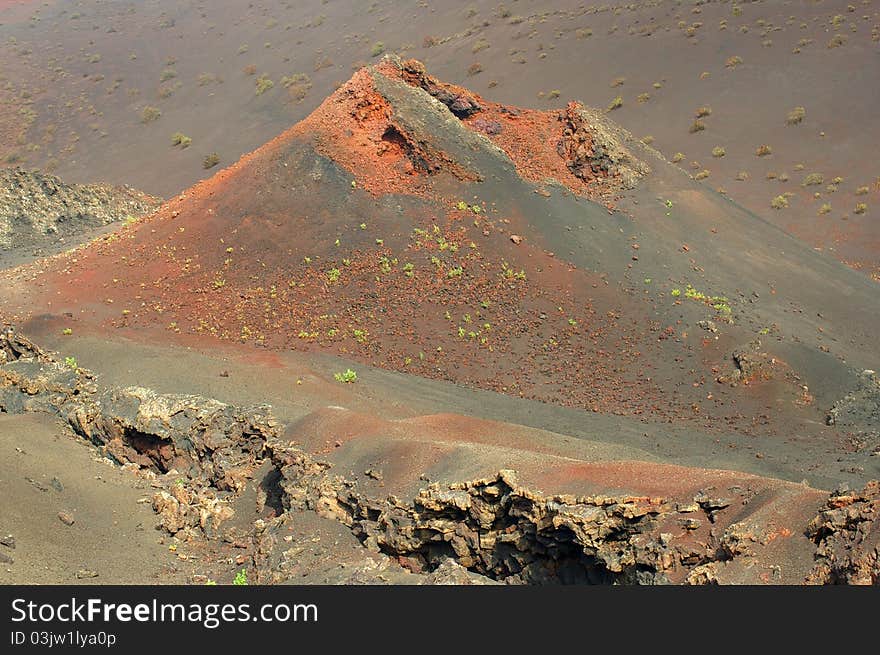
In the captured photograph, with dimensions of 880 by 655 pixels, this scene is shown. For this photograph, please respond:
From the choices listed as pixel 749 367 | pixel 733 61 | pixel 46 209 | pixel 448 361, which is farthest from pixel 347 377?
pixel 733 61

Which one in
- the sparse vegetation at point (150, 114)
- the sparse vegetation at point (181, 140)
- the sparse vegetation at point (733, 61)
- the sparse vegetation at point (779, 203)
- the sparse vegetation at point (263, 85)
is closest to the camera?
Result: the sparse vegetation at point (779, 203)

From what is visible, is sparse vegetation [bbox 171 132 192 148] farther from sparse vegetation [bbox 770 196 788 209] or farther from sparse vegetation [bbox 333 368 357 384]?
sparse vegetation [bbox 333 368 357 384]

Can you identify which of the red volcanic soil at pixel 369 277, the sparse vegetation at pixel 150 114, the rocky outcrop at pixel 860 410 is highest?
the sparse vegetation at pixel 150 114

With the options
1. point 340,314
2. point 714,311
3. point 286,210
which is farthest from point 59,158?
point 714,311

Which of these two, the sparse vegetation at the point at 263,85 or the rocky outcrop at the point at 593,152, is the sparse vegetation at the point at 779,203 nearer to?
the rocky outcrop at the point at 593,152

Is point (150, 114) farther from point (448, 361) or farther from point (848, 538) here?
point (848, 538)

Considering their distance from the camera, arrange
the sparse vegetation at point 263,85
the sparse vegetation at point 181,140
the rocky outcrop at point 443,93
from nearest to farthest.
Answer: the rocky outcrop at point 443,93
the sparse vegetation at point 181,140
the sparse vegetation at point 263,85

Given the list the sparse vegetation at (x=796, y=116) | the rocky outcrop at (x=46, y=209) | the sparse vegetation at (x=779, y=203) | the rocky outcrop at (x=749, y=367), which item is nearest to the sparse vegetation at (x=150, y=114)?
the rocky outcrop at (x=46, y=209)
